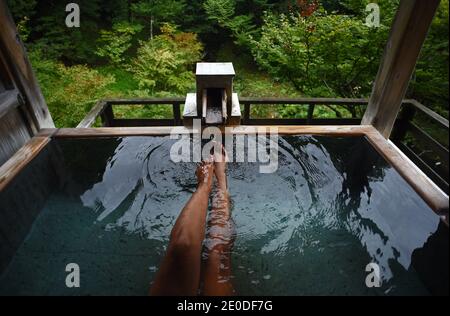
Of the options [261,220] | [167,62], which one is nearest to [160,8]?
[167,62]

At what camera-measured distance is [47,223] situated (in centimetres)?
268

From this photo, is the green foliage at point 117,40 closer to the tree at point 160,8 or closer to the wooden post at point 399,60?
the tree at point 160,8

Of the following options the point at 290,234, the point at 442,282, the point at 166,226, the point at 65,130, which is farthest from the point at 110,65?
the point at 442,282

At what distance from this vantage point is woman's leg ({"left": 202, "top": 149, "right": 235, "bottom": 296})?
2.09 metres

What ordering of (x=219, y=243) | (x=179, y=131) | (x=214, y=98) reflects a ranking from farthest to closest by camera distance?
(x=214, y=98) < (x=179, y=131) < (x=219, y=243)

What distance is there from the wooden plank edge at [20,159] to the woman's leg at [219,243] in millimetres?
1829

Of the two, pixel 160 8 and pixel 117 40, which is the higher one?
pixel 160 8

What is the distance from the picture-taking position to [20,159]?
2848mm

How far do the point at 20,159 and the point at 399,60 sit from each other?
3.94 meters

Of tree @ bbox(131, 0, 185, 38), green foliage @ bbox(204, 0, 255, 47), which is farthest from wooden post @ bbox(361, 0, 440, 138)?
tree @ bbox(131, 0, 185, 38)

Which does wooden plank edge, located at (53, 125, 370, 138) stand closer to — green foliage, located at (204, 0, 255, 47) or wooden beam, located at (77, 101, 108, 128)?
wooden beam, located at (77, 101, 108, 128)

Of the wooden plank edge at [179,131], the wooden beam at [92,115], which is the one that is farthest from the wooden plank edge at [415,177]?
the wooden beam at [92,115]

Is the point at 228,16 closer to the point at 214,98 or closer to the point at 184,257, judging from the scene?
the point at 214,98

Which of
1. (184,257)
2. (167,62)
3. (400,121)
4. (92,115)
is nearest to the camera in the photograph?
(184,257)
